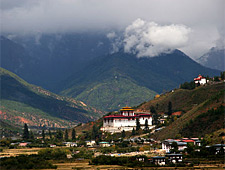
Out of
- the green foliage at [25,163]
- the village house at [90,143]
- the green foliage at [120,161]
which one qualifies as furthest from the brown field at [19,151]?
the green foliage at [120,161]

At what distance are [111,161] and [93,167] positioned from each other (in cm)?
745

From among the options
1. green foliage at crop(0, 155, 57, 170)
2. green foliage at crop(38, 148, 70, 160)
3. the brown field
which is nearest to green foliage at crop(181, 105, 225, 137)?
green foliage at crop(38, 148, 70, 160)

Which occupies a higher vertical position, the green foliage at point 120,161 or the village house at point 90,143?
the village house at point 90,143

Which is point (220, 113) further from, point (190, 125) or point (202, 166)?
point (202, 166)

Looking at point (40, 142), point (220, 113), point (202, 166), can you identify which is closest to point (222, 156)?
point (202, 166)

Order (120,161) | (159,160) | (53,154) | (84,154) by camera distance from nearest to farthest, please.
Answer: (159,160) < (120,161) < (53,154) < (84,154)

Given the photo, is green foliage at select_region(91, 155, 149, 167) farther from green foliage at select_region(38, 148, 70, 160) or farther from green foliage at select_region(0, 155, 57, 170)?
green foliage at select_region(38, 148, 70, 160)

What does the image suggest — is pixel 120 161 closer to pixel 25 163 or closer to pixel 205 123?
pixel 25 163

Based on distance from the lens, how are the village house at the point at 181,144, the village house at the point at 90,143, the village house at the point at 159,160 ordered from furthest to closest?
the village house at the point at 90,143, the village house at the point at 181,144, the village house at the point at 159,160

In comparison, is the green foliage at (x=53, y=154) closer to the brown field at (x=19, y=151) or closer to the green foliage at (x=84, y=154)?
the green foliage at (x=84, y=154)

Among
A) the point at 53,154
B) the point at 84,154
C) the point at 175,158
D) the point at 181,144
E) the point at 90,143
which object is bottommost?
the point at 175,158

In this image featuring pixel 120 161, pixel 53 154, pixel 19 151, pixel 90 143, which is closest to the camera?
pixel 120 161

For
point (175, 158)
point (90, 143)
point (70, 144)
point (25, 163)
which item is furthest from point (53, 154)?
point (175, 158)

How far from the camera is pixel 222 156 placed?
5290 inches
